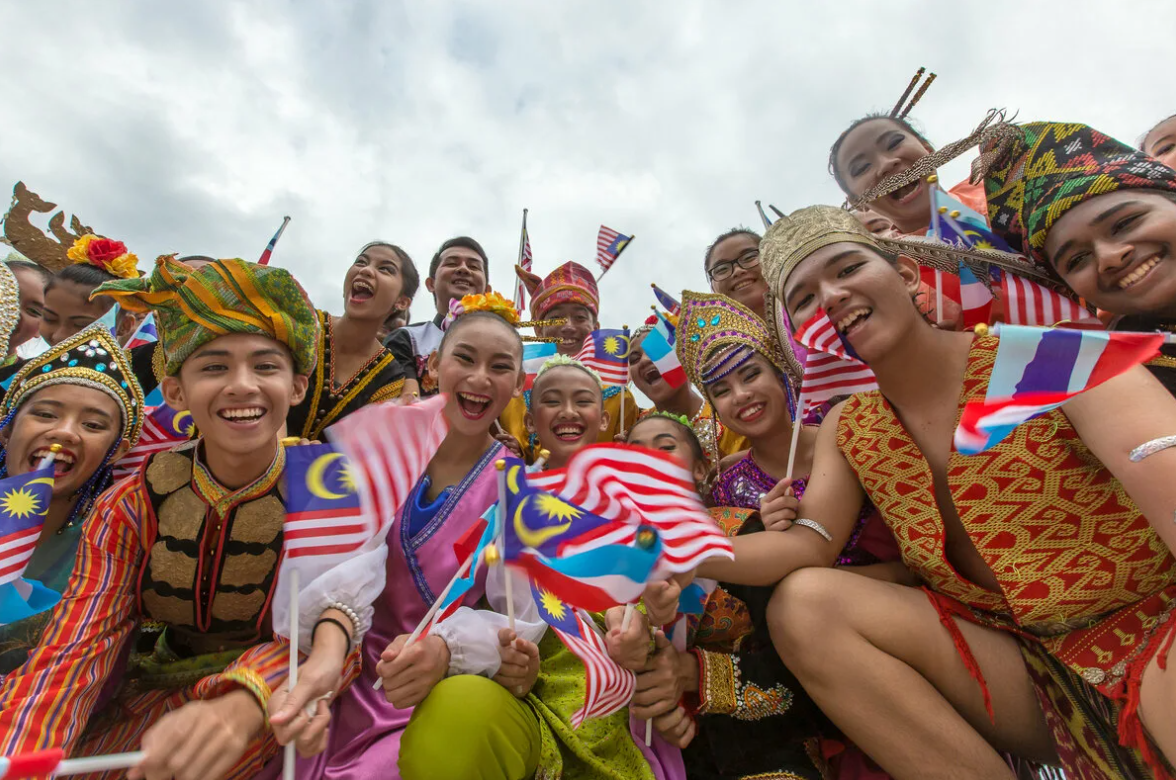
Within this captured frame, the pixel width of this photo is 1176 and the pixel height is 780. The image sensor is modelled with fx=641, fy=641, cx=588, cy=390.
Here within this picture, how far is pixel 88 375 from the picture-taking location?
289cm

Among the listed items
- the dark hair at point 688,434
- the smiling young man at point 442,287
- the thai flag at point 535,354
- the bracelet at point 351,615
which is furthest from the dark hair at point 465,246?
the bracelet at point 351,615

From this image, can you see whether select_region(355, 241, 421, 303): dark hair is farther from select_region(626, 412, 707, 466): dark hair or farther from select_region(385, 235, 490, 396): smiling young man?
select_region(626, 412, 707, 466): dark hair

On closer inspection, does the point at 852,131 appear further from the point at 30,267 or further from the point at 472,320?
the point at 30,267

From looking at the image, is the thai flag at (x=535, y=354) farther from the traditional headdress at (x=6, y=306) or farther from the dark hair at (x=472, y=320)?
the traditional headdress at (x=6, y=306)

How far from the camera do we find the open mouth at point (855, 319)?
255cm

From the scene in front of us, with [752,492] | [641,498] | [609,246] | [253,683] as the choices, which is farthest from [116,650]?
[609,246]

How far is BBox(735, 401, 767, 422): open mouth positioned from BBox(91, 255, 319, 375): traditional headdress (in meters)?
2.28

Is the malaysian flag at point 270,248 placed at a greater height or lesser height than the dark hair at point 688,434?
greater

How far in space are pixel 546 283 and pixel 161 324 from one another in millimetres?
4285

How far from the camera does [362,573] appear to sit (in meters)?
2.33

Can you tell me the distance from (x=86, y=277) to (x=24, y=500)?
2.57 m

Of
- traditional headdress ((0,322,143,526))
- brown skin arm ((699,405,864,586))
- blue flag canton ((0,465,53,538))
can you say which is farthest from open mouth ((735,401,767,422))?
blue flag canton ((0,465,53,538))

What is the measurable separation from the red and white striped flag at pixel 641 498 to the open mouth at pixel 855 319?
3.04 feet

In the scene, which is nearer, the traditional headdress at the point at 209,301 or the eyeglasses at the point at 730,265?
the traditional headdress at the point at 209,301
